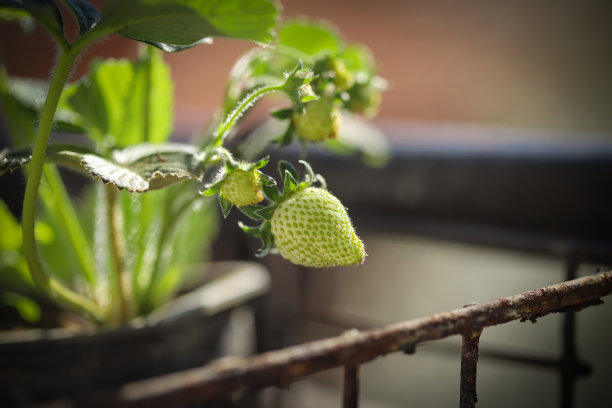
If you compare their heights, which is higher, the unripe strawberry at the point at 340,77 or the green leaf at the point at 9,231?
the unripe strawberry at the point at 340,77

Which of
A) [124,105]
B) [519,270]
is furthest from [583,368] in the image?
[519,270]

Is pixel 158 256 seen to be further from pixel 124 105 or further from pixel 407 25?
pixel 407 25

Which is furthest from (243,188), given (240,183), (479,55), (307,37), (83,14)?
(479,55)

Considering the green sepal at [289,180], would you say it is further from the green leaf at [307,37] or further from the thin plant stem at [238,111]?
the green leaf at [307,37]

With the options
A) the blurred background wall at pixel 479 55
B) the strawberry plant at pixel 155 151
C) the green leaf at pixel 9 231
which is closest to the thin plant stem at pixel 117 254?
the strawberry plant at pixel 155 151

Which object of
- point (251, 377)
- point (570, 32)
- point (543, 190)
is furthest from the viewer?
point (570, 32)

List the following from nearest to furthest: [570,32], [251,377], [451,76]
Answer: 1. [251,377]
2. [570,32]
3. [451,76]

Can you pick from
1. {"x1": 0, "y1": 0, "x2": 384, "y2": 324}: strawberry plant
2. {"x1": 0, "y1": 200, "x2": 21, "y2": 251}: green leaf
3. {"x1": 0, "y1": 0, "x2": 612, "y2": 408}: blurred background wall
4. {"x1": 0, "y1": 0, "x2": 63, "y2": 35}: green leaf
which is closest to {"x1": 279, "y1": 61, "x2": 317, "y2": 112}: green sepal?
{"x1": 0, "y1": 0, "x2": 384, "y2": 324}: strawberry plant

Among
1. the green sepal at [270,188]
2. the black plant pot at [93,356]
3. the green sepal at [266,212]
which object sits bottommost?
the black plant pot at [93,356]
